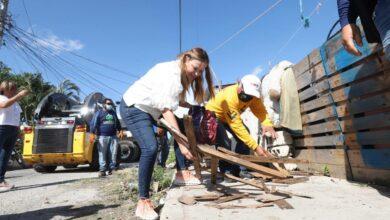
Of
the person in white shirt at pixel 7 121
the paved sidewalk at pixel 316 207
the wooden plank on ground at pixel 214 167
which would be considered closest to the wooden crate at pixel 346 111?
the paved sidewalk at pixel 316 207

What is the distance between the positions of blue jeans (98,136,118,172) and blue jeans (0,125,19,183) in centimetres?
246

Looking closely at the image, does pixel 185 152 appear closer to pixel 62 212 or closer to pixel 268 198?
pixel 268 198

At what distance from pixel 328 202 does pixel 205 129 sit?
1.69m

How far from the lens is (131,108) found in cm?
340

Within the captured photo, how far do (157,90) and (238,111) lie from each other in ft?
5.96

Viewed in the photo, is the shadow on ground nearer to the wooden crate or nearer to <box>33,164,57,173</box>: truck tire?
the wooden crate

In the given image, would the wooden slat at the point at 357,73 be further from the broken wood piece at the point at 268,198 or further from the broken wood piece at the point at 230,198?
the broken wood piece at the point at 230,198

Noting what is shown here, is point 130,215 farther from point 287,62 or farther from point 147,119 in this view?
point 287,62

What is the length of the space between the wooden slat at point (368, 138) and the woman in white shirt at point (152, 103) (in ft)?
6.12

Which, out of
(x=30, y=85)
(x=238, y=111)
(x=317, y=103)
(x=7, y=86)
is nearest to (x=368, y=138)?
(x=317, y=103)

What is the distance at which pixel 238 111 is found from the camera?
4.80 m

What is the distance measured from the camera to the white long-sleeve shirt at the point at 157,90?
3.22 meters

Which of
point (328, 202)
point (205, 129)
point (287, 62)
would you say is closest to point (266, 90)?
point (287, 62)

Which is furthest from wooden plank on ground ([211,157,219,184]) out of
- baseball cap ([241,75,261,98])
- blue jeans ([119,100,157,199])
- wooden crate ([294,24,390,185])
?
wooden crate ([294,24,390,185])
